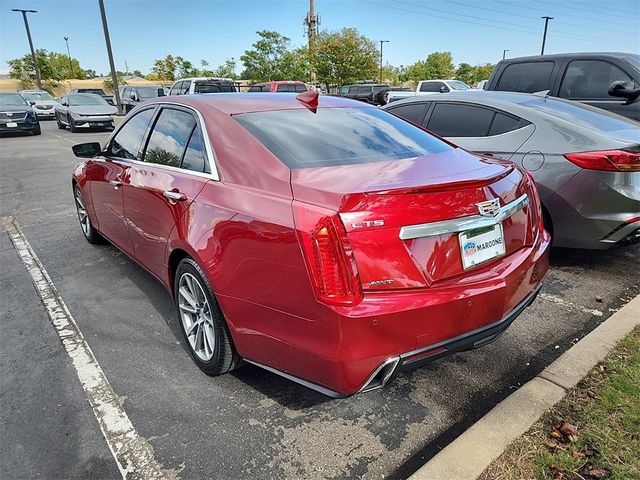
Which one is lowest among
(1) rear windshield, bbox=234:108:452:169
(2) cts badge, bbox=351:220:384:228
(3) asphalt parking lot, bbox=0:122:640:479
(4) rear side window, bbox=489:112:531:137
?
(3) asphalt parking lot, bbox=0:122:640:479

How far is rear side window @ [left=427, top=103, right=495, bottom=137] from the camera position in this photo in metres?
4.61

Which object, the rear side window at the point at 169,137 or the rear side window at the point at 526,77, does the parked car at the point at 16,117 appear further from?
the rear side window at the point at 169,137

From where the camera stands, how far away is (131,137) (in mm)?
3795

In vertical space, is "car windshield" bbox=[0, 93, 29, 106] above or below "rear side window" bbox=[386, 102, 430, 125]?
below

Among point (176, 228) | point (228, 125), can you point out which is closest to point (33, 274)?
point (176, 228)

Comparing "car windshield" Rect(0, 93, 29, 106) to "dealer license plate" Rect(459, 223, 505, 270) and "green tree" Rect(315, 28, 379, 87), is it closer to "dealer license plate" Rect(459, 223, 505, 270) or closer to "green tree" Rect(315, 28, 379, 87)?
"dealer license plate" Rect(459, 223, 505, 270)

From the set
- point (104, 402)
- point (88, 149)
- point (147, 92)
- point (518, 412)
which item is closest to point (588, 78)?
point (518, 412)

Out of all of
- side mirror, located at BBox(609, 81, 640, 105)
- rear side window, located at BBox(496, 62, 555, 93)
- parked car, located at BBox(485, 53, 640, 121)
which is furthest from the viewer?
rear side window, located at BBox(496, 62, 555, 93)

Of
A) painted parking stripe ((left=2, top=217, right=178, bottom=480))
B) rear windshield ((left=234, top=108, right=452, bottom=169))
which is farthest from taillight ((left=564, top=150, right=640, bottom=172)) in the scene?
painted parking stripe ((left=2, top=217, right=178, bottom=480))

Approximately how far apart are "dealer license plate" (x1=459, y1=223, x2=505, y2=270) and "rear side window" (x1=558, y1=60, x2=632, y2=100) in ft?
18.2

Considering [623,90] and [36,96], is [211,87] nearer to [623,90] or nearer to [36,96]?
[623,90]

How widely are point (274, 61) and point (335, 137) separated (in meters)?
33.5

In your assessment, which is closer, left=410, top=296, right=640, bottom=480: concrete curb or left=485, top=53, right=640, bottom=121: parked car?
left=410, top=296, right=640, bottom=480: concrete curb

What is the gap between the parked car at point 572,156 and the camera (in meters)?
3.66
